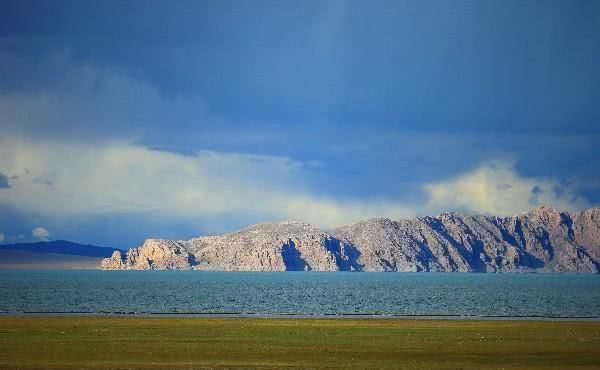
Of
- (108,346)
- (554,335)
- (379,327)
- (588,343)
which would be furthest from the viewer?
(379,327)

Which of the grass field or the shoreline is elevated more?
the shoreline

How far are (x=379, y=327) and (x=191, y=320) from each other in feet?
76.7

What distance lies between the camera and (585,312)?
128 m

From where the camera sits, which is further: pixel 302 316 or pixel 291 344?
pixel 302 316

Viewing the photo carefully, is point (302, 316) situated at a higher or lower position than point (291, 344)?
higher

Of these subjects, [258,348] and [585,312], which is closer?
[258,348]

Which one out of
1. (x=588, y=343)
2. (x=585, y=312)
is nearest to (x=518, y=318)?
(x=585, y=312)

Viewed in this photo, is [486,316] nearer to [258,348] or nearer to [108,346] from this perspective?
[258,348]

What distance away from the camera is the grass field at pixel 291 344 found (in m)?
59.0

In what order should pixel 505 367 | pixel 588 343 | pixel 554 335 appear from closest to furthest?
1. pixel 505 367
2. pixel 588 343
3. pixel 554 335

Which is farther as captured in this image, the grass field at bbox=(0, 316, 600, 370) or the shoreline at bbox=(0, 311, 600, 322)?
the shoreline at bbox=(0, 311, 600, 322)

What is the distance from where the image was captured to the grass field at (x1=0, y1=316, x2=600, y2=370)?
59.0 meters

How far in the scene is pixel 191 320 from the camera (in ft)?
329

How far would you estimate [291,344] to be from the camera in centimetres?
7175
